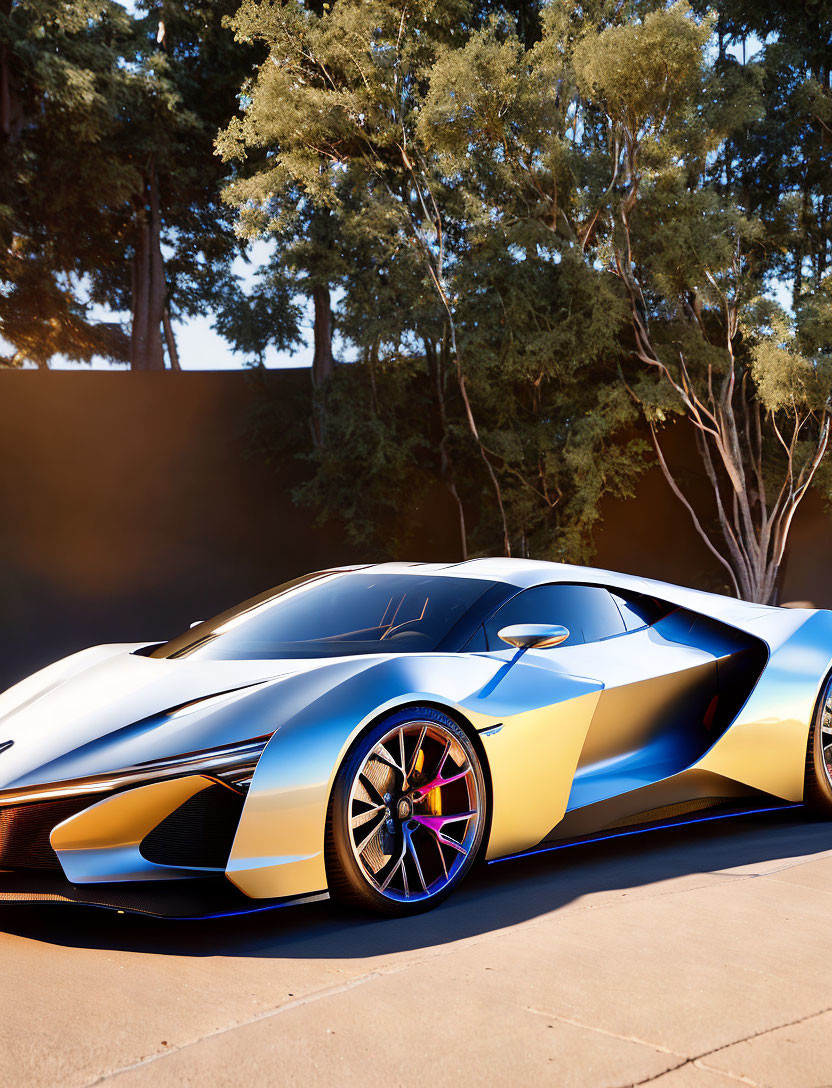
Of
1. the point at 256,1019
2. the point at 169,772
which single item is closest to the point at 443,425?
the point at 169,772

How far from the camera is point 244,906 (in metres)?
3.19

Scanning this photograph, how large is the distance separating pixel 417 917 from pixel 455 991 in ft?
2.41

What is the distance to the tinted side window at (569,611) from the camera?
13.9 ft

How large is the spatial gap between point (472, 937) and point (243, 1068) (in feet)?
3.53

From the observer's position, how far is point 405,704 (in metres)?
3.54

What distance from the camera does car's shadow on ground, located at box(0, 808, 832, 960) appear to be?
10.5 ft

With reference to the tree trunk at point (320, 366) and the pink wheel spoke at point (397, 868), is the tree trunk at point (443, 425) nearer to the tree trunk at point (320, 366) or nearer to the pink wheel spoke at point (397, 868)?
the tree trunk at point (320, 366)

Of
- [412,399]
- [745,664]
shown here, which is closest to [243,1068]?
[745,664]

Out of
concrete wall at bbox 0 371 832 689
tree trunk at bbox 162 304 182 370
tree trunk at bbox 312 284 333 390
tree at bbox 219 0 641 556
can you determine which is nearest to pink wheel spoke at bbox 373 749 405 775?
tree at bbox 219 0 641 556

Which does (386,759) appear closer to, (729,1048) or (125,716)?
(125,716)

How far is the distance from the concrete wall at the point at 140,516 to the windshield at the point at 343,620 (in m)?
12.4

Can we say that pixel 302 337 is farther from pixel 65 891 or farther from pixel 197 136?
pixel 65 891

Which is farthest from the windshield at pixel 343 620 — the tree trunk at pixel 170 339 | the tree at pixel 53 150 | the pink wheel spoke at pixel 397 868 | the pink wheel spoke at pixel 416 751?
the tree trunk at pixel 170 339

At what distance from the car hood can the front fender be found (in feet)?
0.49
